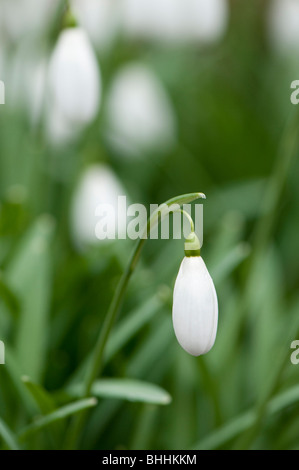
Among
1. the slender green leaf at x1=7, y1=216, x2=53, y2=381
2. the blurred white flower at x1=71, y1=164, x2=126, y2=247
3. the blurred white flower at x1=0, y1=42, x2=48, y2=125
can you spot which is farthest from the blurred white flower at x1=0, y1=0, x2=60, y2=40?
the slender green leaf at x1=7, y1=216, x2=53, y2=381

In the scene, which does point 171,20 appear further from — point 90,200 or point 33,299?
point 33,299

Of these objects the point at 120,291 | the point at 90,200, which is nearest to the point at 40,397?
the point at 120,291

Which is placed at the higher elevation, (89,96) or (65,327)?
(89,96)

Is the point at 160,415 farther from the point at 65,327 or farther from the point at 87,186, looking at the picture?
the point at 87,186

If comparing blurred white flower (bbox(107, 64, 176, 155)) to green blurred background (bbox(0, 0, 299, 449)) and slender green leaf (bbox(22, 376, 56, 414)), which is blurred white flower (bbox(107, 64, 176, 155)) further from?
slender green leaf (bbox(22, 376, 56, 414))

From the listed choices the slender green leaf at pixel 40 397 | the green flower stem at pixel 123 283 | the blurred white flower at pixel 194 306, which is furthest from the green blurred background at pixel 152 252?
the blurred white flower at pixel 194 306

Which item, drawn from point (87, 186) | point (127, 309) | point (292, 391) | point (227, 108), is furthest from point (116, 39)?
point (292, 391)

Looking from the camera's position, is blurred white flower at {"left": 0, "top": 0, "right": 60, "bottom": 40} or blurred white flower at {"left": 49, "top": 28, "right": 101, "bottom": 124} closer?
blurred white flower at {"left": 49, "top": 28, "right": 101, "bottom": 124}
